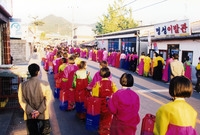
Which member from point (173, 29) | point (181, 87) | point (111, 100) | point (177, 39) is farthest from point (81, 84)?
point (173, 29)

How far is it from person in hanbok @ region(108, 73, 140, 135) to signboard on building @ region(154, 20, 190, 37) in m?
12.8

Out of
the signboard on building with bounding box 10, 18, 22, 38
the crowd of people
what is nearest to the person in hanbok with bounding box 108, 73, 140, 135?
the crowd of people

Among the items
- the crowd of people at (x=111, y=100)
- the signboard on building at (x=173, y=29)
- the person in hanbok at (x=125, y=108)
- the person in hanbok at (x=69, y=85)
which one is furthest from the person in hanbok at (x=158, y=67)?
the person in hanbok at (x=125, y=108)

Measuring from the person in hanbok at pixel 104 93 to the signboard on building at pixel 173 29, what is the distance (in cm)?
1163

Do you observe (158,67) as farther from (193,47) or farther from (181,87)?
(181,87)

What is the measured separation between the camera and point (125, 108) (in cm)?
401

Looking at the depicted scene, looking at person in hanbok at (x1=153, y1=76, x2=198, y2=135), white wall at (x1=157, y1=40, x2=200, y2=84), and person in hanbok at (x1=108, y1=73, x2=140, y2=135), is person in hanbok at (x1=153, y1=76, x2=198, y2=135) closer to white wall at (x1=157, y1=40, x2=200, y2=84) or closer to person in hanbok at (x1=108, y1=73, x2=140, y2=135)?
person in hanbok at (x1=108, y1=73, x2=140, y2=135)

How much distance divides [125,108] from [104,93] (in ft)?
5.46

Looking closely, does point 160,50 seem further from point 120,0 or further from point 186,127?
point 120,0

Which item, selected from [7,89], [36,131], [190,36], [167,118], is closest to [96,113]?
[36,131]

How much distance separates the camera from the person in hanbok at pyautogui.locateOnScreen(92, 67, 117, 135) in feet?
18.2

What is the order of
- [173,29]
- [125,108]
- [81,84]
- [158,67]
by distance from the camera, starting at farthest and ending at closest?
[173,29], [158,67], [81,84], [125,108]

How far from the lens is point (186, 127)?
2799 millimetres

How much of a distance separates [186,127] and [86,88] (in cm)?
435
